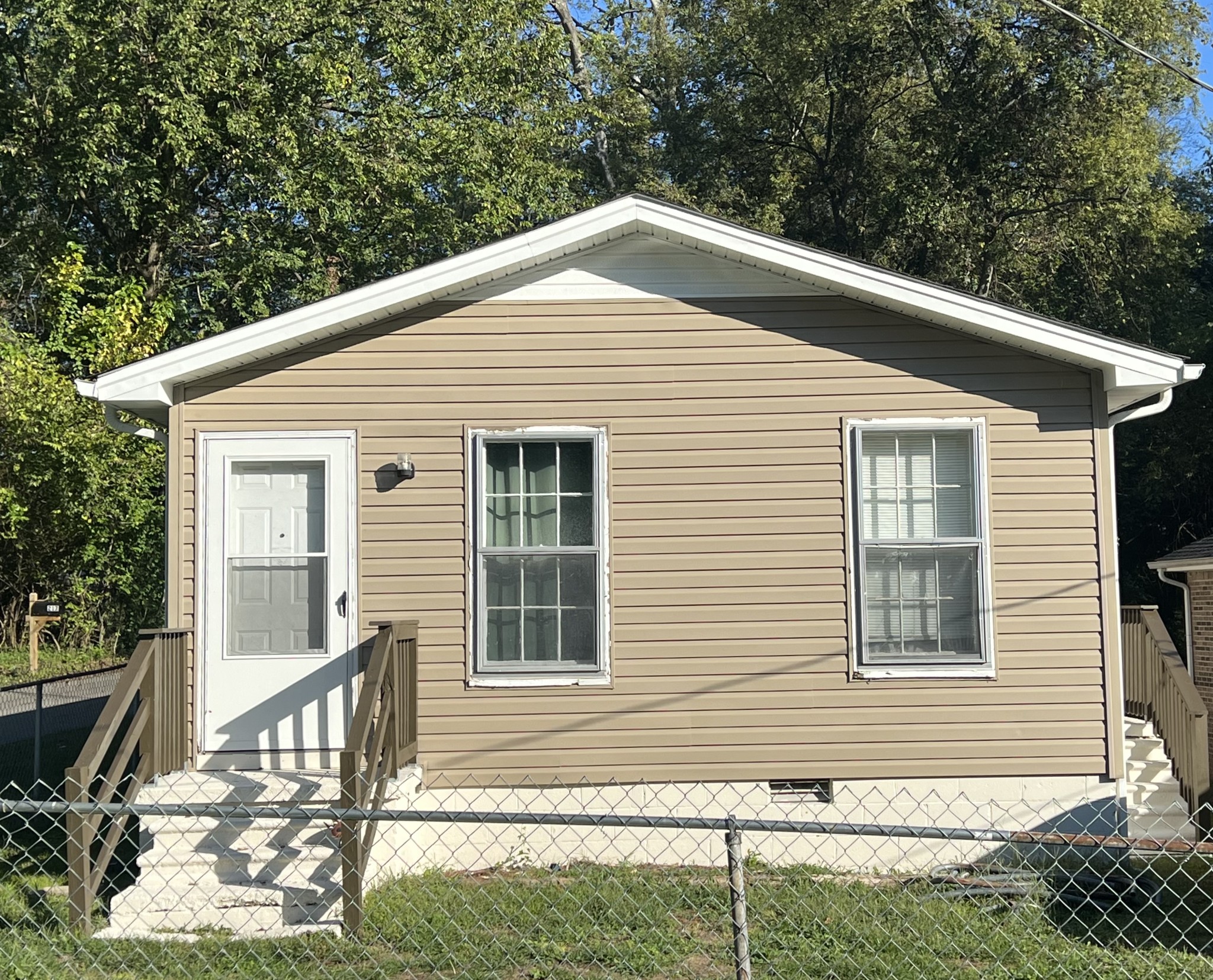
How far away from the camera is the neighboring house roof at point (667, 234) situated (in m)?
8.01

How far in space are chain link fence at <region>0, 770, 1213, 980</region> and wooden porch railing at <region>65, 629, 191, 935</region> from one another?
0.13 m

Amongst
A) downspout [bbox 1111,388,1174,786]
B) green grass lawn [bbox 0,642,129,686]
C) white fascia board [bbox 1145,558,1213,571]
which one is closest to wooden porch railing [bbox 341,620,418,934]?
downspout [bbox 1111,388,1174,786]

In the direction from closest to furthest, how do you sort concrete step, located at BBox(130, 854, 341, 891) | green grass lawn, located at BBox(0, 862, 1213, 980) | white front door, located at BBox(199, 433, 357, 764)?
green grass lawn, located at BBox(0, 862, 1213, 980), concrete step, located at BBox(130, 854, 341, 891), white front door, located at BBox(199, 433, 357, 764)

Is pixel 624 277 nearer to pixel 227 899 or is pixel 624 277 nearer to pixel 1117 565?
pixel 1117 565

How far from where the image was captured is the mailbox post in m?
19.5

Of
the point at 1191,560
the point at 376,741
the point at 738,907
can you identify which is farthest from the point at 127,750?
the point at 1191,560

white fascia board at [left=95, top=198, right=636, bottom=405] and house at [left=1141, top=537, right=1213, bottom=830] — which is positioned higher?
white fascia board at [left=95, top=198, right=636, bottom=405]

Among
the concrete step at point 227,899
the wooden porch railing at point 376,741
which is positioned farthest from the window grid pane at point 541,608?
the concrete step at point 227,899

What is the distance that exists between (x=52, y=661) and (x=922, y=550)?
1754cm

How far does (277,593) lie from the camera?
827cm

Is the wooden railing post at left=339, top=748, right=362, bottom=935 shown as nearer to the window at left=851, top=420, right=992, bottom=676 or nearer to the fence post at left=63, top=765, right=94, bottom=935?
the fence post at left=63, top=765, right=94, bottom=935

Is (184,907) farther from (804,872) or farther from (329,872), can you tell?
(804,872)

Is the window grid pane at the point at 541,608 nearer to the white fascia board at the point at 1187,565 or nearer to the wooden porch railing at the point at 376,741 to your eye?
the wooden porch railing at the point at 376,741

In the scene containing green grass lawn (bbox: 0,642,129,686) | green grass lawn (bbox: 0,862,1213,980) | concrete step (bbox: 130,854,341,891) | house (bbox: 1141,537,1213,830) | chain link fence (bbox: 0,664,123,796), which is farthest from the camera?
green grass lawn (bbox: 0,642,129,686)
